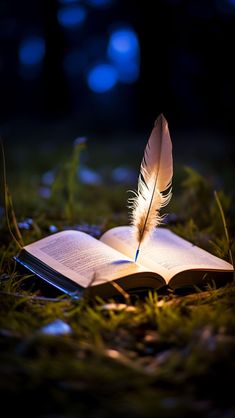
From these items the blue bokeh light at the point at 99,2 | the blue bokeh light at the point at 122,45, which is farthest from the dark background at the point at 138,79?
the blue bokeh light at the point at 122,45

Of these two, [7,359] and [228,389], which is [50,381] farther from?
[228,389]

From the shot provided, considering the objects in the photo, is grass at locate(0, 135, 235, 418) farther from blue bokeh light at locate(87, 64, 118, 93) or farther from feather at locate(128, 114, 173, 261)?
blue bokeh light at locate(87, 64, 118, 93)

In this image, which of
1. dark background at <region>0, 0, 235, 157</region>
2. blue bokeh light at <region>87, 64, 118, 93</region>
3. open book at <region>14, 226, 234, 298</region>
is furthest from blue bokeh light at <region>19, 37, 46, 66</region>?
open book at <region>14, 226, 234, 298</region>

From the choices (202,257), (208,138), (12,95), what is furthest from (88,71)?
(202,257)

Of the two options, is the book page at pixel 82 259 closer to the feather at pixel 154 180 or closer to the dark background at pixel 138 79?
the feather at pixel 154 180

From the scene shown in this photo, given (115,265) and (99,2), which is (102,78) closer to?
(99,2)

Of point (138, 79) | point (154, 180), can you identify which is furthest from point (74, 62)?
point (154, 180)
